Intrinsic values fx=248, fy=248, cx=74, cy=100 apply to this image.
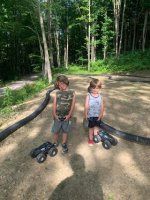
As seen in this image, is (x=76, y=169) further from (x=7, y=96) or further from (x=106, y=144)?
(x=7, y=96)

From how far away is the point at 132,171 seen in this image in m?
5.05

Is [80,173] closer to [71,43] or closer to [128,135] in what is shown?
[128,135]

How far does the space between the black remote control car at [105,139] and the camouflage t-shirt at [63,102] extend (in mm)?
1135

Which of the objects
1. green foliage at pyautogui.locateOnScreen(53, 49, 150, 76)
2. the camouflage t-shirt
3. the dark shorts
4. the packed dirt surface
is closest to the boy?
the camouflage t-shirt

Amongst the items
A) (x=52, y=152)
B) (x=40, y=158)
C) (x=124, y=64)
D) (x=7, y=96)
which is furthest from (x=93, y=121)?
(x=124, y=64)

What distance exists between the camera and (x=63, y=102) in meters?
5.39

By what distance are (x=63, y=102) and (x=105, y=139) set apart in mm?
1452

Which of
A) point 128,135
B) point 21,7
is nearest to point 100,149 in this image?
point 128,135

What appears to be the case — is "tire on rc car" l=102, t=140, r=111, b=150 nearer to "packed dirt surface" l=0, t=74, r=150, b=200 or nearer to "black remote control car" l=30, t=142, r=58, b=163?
"packed dirt surface" l=0, t=74, r=150, b=200

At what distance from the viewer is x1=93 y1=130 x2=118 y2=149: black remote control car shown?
19.2 feet

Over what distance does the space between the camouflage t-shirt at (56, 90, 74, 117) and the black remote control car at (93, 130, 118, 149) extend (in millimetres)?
1135

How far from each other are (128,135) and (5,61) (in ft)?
131

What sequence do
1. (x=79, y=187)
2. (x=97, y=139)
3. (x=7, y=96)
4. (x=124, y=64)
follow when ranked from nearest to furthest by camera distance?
(x=79, y=187), (x=97, y=139), (x=7, y=96), (x=124, y=64)

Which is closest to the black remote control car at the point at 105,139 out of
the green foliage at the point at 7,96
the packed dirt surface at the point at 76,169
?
the packed dirt surface at the point at 76,169
